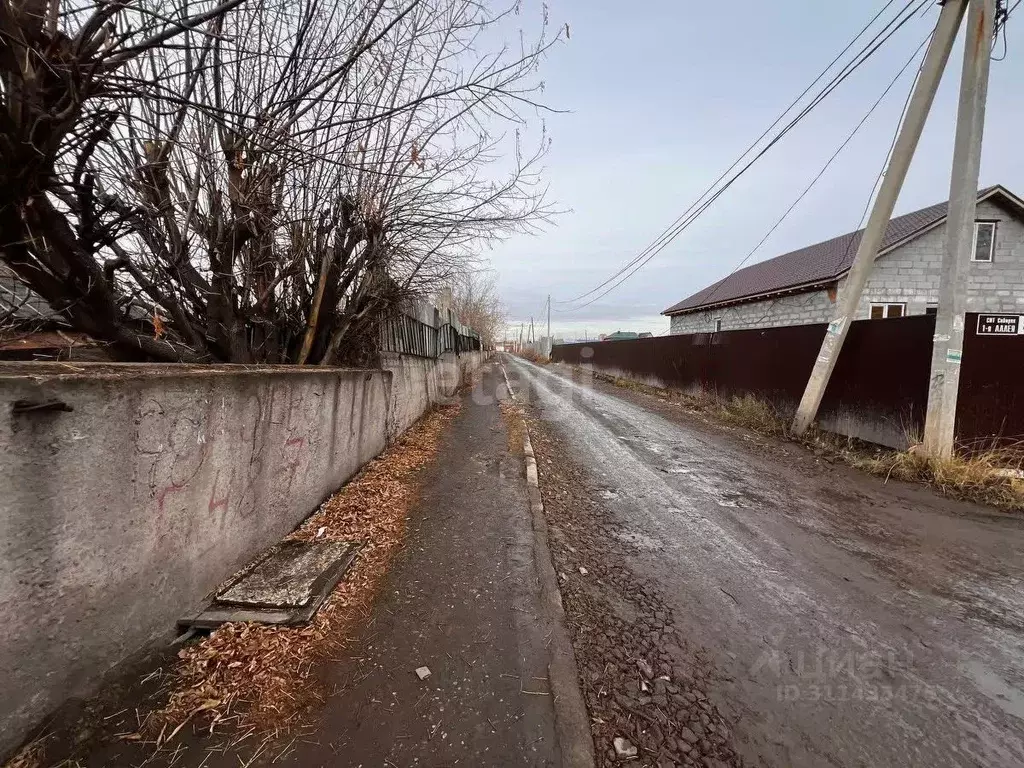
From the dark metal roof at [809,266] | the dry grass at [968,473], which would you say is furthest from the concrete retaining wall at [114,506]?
the dark metal roof at [809,266]

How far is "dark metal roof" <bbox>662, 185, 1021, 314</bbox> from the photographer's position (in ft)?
44.2

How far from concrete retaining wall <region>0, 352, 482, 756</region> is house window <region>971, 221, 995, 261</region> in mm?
20233

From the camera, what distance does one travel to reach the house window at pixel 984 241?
13546mm

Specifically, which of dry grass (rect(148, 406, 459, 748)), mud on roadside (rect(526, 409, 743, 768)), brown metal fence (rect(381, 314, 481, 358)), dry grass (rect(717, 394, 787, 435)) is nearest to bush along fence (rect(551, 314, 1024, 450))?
dry grass (rect(717, 394, 787, 435))

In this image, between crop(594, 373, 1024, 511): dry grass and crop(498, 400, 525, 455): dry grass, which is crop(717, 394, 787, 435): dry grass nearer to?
crop(594, 373, 1024, 511): dry grass

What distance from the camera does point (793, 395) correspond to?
325 inches

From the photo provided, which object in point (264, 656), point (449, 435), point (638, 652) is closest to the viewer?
point (264, 656)

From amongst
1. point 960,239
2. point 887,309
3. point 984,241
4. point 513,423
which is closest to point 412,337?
point 513,423

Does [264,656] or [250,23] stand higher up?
[250,23]

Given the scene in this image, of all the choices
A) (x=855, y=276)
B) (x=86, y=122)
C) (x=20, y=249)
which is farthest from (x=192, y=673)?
(x=855, y=276)

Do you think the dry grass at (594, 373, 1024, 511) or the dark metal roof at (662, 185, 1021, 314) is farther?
the dark metal roof at (662, 185, 1021, 314)

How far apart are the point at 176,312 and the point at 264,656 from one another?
3299 mm

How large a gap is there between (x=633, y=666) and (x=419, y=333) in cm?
751

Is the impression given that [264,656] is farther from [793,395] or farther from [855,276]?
[793,395]
